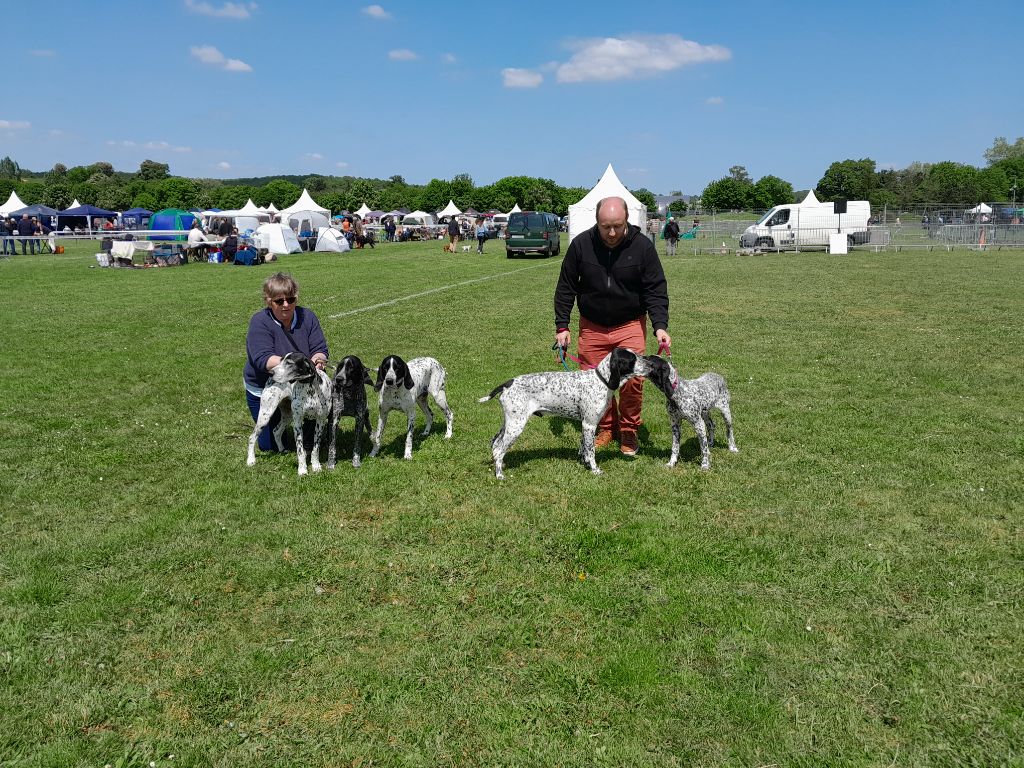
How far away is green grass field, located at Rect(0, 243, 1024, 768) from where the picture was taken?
3.27 metres

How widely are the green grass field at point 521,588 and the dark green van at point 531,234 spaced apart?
82.0 feet

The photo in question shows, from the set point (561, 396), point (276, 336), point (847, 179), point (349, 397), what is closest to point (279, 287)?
point (276, 336)

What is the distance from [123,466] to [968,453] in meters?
7.97

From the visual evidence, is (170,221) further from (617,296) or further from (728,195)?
(728,195)

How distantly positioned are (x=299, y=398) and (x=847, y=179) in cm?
12451

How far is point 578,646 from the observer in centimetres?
391

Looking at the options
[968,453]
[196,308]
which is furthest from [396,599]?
[196,308]

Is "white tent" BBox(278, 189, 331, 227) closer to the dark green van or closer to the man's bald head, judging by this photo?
the dark green van

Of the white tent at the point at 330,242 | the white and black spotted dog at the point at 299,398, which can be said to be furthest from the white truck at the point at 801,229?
the white and black spotted dog at the point at 299,398

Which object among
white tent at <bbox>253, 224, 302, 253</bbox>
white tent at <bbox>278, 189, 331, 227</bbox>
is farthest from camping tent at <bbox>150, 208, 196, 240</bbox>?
white tent at <bbox>253, 224, 302, 253</bbox>

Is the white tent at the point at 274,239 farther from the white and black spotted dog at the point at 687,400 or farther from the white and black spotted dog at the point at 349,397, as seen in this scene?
the white and black spotted dog at the point at 687,400

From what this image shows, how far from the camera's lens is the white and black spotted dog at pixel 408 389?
6637mm

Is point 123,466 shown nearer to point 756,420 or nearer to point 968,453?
point 756,420

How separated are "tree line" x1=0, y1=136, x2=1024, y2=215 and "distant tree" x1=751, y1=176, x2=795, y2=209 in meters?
0.18
